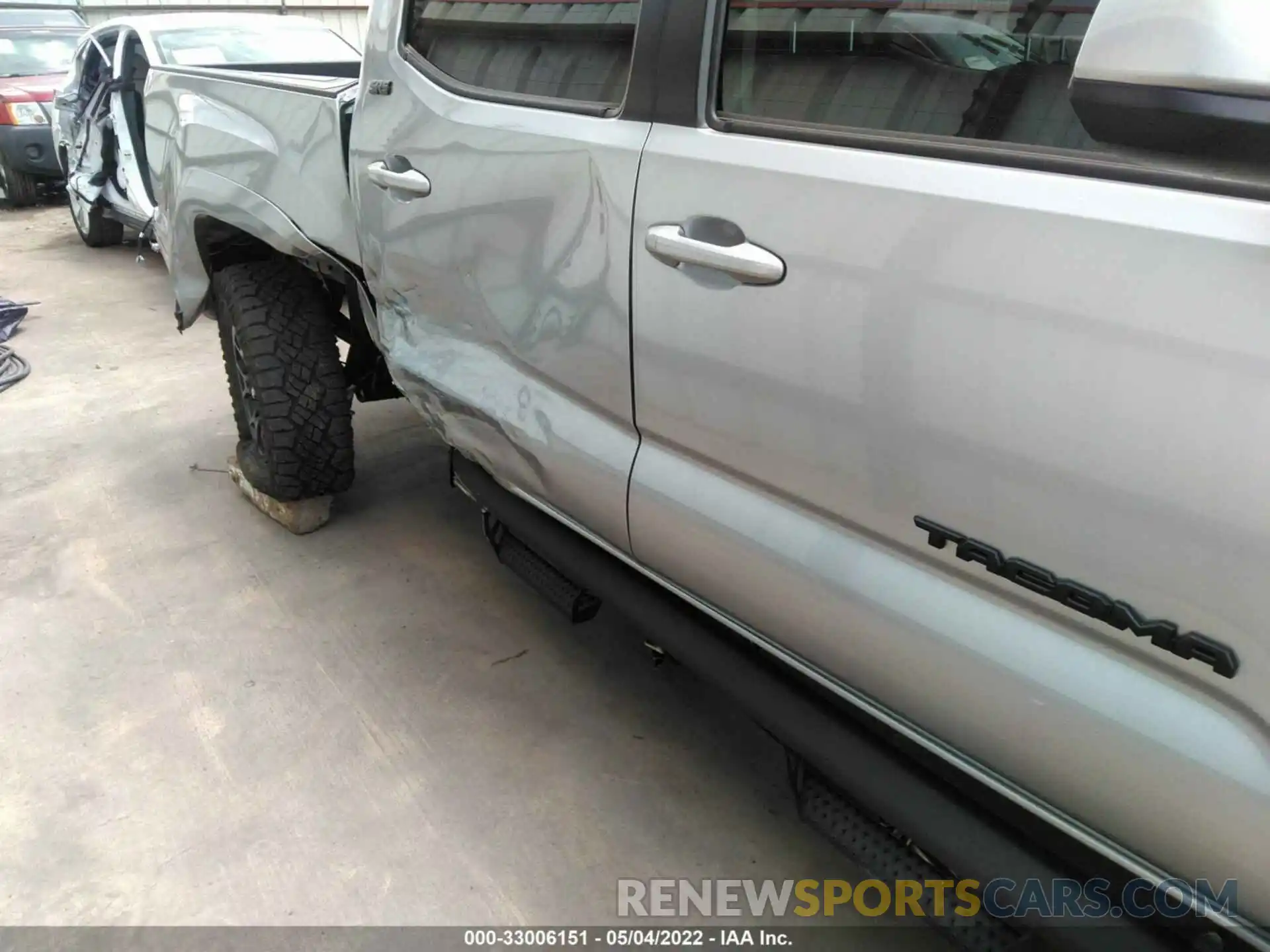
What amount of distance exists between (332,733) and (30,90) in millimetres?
8865

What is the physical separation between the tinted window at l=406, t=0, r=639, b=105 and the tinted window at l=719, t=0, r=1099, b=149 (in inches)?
10.3

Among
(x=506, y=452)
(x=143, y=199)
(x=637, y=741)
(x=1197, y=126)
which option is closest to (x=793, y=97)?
(x=1197, y=126)

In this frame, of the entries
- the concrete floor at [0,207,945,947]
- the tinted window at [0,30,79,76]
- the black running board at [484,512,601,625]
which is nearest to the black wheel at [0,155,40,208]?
the tinted window at [0,30,79,76]

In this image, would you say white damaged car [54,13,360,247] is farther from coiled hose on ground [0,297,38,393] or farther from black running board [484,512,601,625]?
black running board [484,512,601,625]

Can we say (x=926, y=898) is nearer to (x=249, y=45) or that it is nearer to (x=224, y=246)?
(x=224, y=246)

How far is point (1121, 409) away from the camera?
3.04ft

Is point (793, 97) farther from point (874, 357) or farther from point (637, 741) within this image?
point (637, 741)

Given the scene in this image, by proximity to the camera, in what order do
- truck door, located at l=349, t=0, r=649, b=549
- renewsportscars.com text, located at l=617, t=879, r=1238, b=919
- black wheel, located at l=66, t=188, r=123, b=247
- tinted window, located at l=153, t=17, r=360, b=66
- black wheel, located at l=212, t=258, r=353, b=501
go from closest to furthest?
1. renewsportscars.com text, located at l=617, t=879, r=1238, b=919
2. truck door, located at l=349, t=0, r=649, b=549
3. black wheel, located at l=212, t=258, r=353, b=501
4. tinted window, located at l=153, t=17, r=360, b=66
5. black wheel, located at l=66, t=188, r=123, b=247

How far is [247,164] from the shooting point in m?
2.66

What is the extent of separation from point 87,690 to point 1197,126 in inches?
103

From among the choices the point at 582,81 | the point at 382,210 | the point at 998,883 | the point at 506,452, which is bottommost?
the point at 998,883

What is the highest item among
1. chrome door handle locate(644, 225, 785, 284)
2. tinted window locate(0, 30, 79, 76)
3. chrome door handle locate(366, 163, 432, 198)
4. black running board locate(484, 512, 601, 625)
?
chrome door handle locate(644, 225, 785, 284)

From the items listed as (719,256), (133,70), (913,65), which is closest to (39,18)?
(133,70)

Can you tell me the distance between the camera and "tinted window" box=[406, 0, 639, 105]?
1589 millimetres
